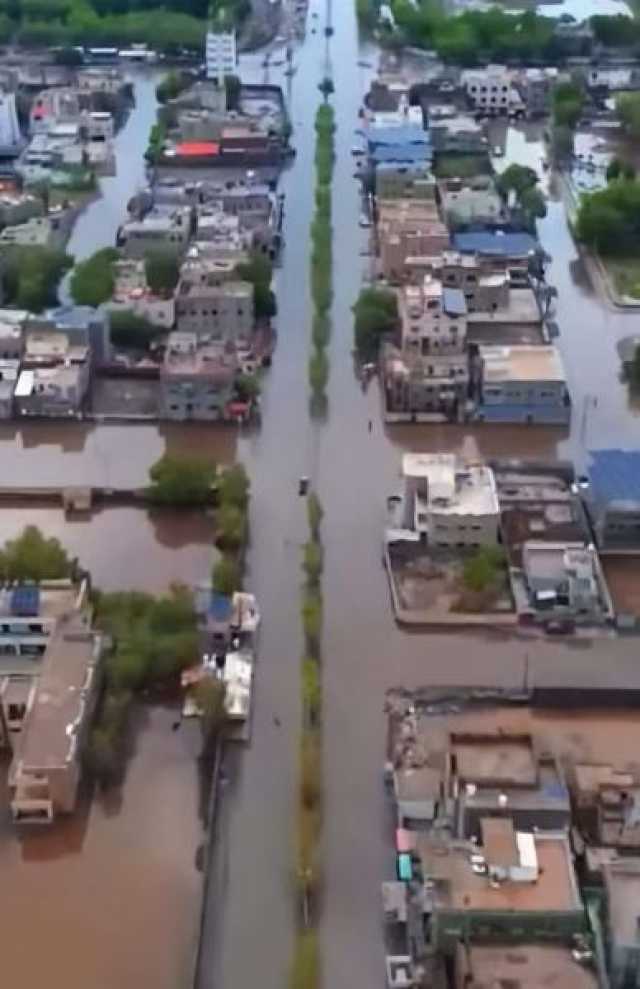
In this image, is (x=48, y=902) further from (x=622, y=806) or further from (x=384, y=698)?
(x=622, y=806)

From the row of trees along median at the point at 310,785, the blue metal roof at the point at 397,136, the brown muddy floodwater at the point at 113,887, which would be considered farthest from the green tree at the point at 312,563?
the blue metal roof at the point at 397,136

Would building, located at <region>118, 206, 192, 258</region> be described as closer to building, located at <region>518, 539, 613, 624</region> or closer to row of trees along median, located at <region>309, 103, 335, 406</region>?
row of trees along median, located at <region>309, 103, 335, 406</region>

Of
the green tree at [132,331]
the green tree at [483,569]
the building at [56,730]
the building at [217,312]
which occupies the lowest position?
the building at [56,730]

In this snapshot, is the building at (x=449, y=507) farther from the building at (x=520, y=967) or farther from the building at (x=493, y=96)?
the building at (x=493, y=96)

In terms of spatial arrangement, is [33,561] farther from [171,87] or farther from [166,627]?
[171,87]

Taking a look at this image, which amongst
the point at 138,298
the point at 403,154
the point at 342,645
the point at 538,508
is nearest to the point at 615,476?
the point at 538,508
